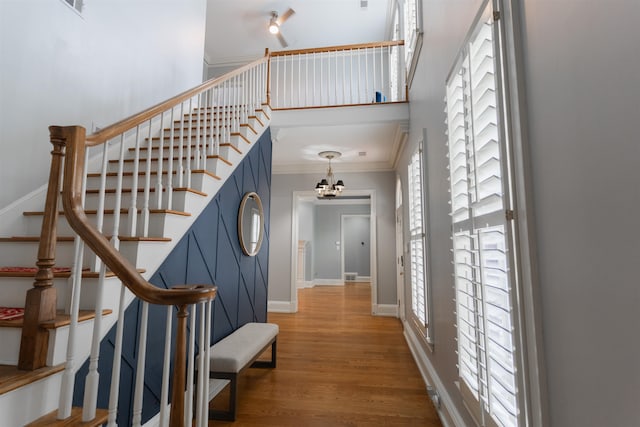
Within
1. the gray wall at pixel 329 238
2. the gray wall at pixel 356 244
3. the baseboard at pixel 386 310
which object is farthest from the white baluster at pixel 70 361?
the gray wall at pixel 356 244

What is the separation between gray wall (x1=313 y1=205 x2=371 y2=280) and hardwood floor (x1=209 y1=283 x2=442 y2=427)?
5.41 m

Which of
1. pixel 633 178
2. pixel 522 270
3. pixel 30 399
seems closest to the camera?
pixel 633 178

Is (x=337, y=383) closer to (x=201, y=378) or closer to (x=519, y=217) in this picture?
(x=201, y=378)

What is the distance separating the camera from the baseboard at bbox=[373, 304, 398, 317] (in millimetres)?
5305

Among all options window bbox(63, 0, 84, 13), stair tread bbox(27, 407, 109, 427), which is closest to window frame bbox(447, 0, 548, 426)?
stair tread bbox(27, 407, 109, 427)

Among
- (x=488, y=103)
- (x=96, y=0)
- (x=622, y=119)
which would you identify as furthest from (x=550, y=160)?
(x=96, y=0)

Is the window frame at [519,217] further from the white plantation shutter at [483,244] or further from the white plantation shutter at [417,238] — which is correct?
the white plantation shutter at [417,238]

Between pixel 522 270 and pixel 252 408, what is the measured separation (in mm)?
2179

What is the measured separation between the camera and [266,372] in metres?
2.94

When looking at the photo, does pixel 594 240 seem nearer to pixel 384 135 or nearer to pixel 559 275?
pixel 559 275

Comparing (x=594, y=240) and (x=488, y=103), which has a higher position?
(x=488, y=103)

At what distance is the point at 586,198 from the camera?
30.3 inches

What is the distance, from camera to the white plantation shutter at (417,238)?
2.84 meters

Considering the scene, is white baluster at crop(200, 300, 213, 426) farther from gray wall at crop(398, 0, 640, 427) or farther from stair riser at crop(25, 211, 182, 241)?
gray wall at crop(398, 0, 640, 427)
